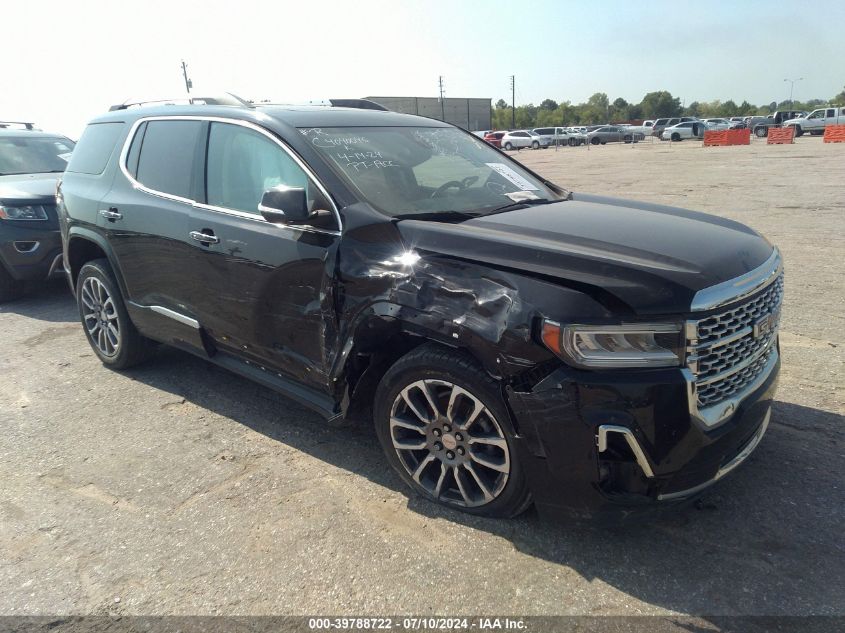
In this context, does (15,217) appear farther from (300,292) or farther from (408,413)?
(408,413)

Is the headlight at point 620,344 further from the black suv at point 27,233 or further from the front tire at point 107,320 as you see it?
the black suv at point 27,233

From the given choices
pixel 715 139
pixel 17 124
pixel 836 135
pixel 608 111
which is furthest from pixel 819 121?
pixel 608 111

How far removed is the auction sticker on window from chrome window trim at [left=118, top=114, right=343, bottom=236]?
4.32ft

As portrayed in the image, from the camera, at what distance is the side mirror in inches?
117

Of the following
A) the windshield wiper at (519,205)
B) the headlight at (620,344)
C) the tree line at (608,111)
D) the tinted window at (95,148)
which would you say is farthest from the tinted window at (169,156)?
the tree line at (608,111)

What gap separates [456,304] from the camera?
258 cm

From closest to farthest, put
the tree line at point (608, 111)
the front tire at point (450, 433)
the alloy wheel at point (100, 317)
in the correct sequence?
the front tire at point (450, 433), the alloy wheel at point (100, 317), the tree line at point (608, 111)

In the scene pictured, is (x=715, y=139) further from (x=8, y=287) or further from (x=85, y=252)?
(x=85, y=252)

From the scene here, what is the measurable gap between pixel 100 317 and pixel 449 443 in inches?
135

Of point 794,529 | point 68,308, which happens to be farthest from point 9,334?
point 794,529

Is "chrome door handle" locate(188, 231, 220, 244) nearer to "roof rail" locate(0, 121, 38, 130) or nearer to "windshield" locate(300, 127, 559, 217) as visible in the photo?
"windshield" locate(300, 127, 559, 217)

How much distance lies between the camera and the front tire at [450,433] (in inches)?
103

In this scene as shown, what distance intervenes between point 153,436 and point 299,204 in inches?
74.8

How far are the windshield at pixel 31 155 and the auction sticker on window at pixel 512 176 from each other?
21.8 feet
